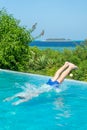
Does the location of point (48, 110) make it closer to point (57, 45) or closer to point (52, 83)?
point (52, 83)

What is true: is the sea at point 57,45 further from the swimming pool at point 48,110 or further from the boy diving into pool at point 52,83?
the boy diving into pool at point 52,83

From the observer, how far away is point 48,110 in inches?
399

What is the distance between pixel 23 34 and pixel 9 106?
9.58 meters

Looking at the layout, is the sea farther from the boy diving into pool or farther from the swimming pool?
the boy diving into pool

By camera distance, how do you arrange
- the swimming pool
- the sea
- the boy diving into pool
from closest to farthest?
the swimming pool
the boy diving into pool
the sea

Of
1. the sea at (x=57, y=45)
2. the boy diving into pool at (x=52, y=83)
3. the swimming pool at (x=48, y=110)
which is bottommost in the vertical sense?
the sea at (x=57, y=45)

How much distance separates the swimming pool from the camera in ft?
27.9

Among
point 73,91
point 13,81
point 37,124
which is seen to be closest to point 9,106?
point 37,124

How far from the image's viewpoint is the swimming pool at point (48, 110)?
8492 millimetres

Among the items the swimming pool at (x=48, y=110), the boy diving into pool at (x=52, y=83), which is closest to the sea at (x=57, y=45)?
the swimming pool at (x=48, y=110)

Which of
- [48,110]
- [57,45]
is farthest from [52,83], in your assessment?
[57,45]

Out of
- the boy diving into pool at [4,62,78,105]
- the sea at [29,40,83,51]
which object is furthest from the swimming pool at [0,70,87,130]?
the sea at [29,40,83,51]

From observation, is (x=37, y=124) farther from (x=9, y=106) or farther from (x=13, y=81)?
(x=13, y=81)

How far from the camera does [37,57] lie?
2088 centimetres
